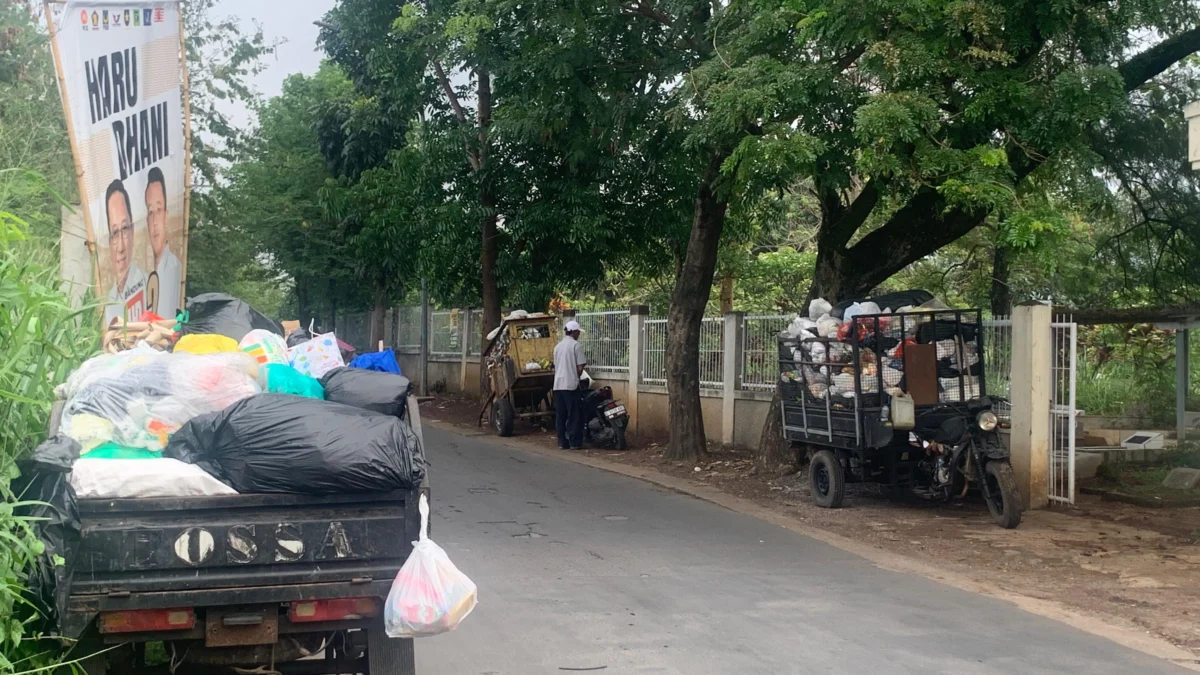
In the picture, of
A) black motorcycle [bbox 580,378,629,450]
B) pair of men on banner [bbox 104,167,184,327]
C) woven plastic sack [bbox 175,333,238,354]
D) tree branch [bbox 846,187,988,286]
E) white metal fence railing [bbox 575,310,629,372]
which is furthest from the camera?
white metal fence railing [bbox 575,310,629,372]

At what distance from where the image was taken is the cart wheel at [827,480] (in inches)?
456

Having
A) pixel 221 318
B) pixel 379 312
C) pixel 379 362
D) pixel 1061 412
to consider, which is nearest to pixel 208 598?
pixel 379 362

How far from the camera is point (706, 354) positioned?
17.3 metres

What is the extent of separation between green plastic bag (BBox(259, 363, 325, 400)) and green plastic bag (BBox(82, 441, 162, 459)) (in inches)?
29.8

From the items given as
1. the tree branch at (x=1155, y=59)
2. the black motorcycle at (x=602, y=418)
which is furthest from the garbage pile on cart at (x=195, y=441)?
the black motorcycle at (x=602, y=418)

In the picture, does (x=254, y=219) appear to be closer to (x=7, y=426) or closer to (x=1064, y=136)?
(x=1064, y=136)

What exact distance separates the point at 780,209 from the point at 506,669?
13.4m

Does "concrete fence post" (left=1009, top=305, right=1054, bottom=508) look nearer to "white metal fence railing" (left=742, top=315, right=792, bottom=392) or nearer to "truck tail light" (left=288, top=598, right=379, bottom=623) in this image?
"white metal fence railing" (left=742, top=315, right=792, bottom=392)

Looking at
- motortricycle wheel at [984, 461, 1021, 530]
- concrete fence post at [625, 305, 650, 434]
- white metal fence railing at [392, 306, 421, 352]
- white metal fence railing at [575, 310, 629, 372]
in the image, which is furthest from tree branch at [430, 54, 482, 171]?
motortricycle wheel at [984, 461, 1021, 530]

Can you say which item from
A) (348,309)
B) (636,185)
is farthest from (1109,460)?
(348,309)

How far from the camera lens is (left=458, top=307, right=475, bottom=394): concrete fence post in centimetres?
2766

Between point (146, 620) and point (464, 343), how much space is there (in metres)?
23.6

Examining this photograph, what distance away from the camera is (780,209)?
1830cm

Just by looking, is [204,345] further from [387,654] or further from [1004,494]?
[1004,494]
